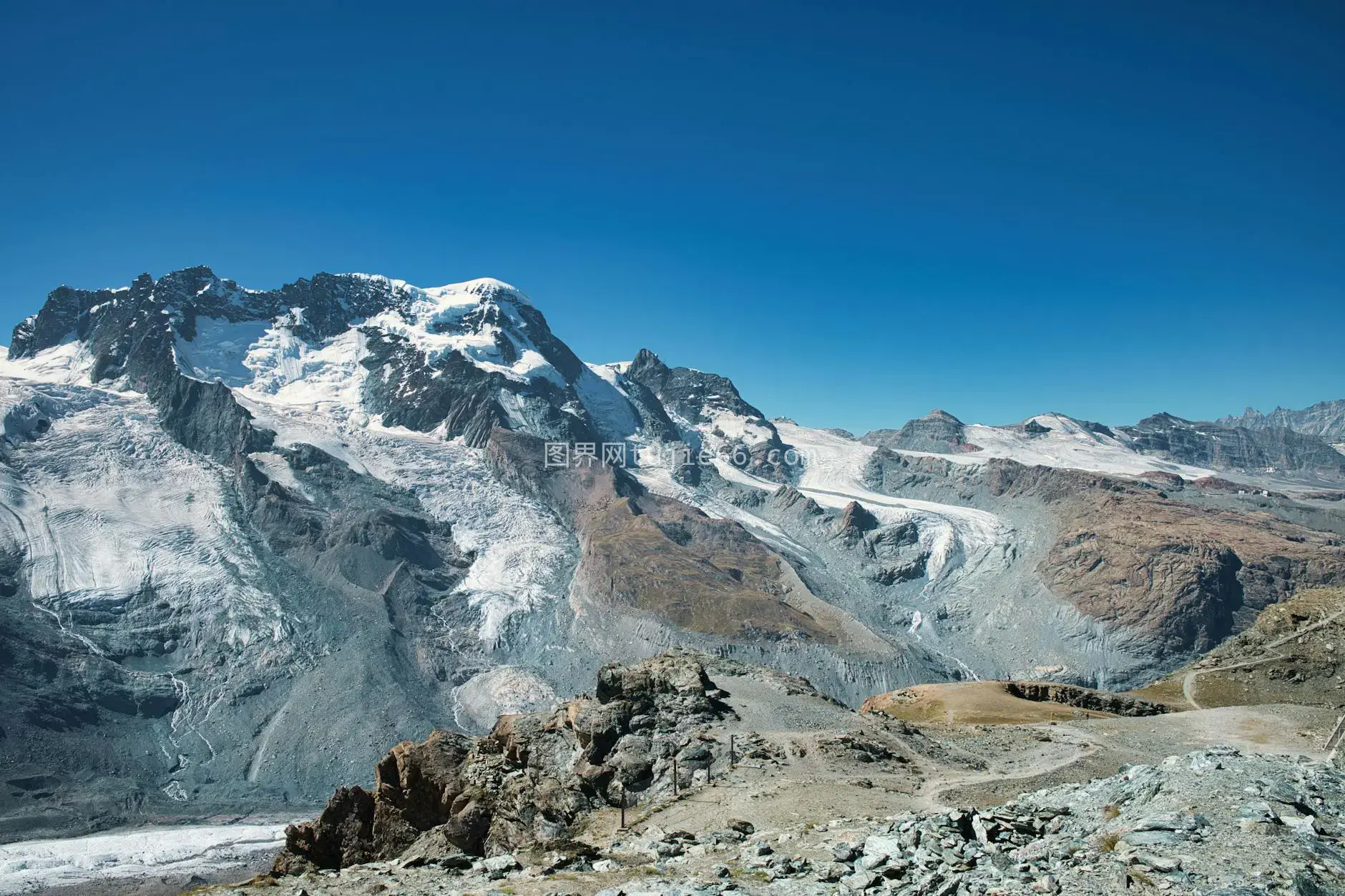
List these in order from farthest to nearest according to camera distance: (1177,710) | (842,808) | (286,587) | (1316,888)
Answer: (286,587) → (1177,710) → (842,808) → (1316,888)

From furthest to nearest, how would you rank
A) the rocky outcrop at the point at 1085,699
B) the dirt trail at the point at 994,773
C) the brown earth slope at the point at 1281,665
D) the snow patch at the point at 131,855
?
the snow patch at the point at 131,855
the rocky outcrop at the point at 1085,699
the brown earth slope at the point at 1281,665
the dirt trail at the point at 994,773

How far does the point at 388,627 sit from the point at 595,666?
49.8 metres

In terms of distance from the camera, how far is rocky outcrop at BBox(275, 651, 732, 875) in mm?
36281

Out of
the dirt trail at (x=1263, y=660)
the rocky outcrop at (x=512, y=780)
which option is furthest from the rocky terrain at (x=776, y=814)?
the dirt trail at (x=1263, y=660)

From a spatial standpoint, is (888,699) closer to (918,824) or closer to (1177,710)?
(1177,710)

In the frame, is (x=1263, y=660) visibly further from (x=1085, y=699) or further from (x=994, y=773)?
(x=994, y=773)

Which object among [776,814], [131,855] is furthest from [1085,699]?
[131,855]

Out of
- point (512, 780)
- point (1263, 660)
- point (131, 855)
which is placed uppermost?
point (1263, 660)

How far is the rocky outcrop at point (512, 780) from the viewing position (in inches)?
1428

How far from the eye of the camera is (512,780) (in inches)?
1574

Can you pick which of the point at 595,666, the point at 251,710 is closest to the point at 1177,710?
the point at 595,666

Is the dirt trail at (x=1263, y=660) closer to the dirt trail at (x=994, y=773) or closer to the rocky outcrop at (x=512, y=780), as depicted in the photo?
the dirt trail at (x=994, y=773)

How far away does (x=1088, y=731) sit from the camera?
5247 cm

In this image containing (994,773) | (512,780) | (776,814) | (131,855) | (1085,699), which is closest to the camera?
(776,814)
